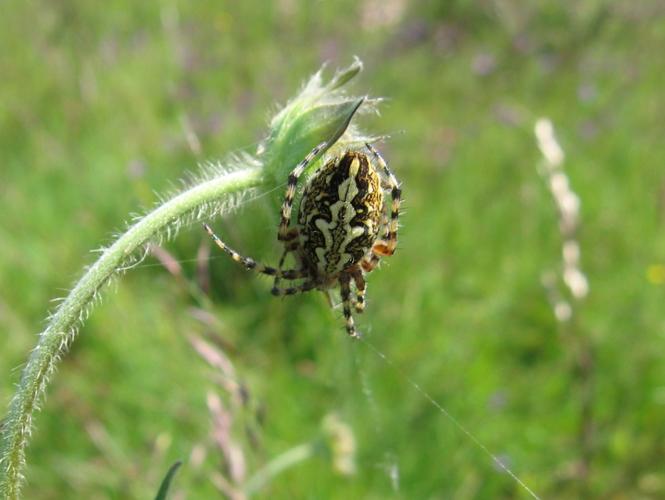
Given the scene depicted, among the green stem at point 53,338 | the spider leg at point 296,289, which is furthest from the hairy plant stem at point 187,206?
the spider leg at point 296,289

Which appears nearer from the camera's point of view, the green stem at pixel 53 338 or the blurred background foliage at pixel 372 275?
the green stem at pixel 53 338

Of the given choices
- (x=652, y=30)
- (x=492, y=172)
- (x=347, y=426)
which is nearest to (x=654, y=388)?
(x=347, y=426)

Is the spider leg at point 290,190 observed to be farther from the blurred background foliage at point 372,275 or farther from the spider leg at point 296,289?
the spider leg at point 296,289

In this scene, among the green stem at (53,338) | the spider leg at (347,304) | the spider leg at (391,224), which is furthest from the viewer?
the spider leg at (347,304)

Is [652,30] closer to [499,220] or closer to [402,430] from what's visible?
[499,220]

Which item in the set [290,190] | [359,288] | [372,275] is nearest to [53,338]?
[290,190]

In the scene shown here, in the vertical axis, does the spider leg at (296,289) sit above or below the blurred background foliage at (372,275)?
below

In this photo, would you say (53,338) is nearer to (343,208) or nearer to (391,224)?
(343,208)
